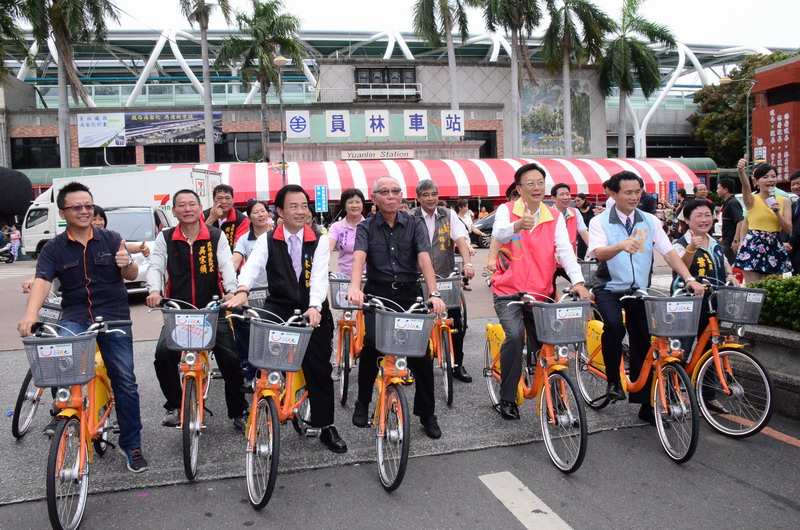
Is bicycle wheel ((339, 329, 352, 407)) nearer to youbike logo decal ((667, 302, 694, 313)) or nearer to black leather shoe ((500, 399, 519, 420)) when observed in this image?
black leather shoe ((500, 399, 519, 420))

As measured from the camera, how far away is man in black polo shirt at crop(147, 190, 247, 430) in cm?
460

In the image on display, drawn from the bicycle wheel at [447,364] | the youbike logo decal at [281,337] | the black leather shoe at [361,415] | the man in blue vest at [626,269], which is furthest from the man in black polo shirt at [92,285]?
the man in blue vest at [626,269]

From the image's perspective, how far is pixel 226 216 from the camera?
22.1 feet

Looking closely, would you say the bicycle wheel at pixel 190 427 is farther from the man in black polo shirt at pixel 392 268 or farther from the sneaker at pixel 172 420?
the man in black polo shirt at pixel 392 268

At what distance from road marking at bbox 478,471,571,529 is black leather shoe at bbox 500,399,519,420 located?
956 mm

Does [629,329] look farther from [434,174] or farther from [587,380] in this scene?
[434,174]

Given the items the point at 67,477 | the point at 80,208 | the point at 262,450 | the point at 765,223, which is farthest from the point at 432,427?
the point at 765,223

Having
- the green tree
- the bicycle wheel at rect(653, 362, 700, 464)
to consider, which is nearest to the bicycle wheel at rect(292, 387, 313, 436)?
the bicycle wheel at rect(653, 362, 700, 464)

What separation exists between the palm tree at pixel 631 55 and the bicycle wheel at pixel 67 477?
39.6 metres

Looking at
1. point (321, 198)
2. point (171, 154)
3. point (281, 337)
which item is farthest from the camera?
point (171, 154)

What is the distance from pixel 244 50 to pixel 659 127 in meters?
36.3

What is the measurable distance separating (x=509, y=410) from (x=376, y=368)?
47.2 inches

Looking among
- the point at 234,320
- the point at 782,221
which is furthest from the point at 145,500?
Answer: the point at 782,221

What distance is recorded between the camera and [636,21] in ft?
Answer: 121
